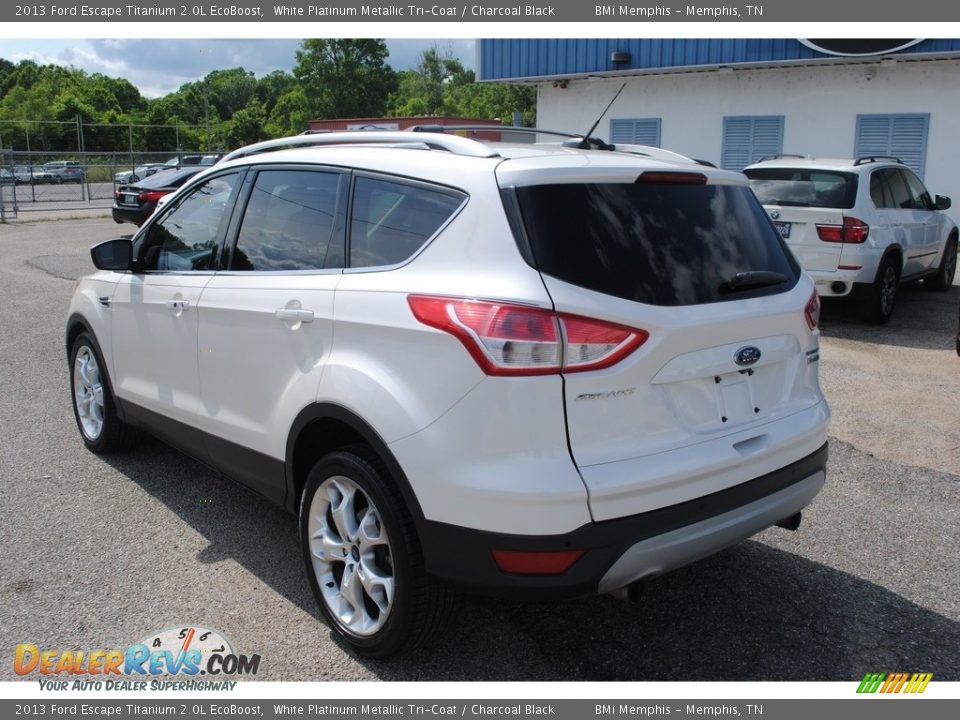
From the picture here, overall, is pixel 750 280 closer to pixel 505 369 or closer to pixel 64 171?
pixel 505 369

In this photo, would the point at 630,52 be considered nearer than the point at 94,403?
No

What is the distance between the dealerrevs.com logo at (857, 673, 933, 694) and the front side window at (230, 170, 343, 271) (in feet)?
8.07

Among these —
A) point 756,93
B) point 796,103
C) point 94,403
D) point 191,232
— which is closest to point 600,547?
point 191,232

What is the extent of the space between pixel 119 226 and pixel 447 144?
2154 cm

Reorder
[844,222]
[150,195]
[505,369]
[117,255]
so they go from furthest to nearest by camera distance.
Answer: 1. [150,195]
2. [844,222]
3. [117,255]
4. [505,369]

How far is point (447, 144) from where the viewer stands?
324cm

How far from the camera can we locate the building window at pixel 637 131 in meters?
20.2

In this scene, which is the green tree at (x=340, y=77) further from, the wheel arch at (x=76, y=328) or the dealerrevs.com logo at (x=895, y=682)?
the dealerrevs.com logo at (x=895, y=682)

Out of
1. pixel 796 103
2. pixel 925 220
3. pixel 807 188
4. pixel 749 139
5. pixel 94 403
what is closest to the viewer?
pixel 94 403

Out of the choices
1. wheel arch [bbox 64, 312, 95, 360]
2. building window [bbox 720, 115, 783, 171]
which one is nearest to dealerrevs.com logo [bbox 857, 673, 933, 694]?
wheel arch [bbox 64, 312, 95, 360]

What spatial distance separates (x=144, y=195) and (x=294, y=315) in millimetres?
16027

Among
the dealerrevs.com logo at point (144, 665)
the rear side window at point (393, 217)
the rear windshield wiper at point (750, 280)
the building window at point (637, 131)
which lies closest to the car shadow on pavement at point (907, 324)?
the rear windshield wiper at point (750, 280)

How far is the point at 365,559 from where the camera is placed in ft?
10.3

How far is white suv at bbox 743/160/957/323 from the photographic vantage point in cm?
891
